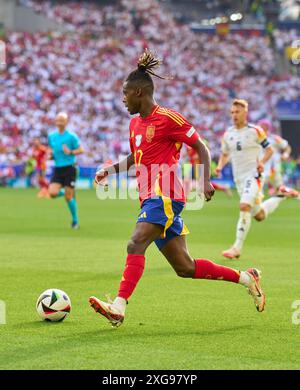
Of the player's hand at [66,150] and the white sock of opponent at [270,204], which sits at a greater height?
the player's hand at [66,150]

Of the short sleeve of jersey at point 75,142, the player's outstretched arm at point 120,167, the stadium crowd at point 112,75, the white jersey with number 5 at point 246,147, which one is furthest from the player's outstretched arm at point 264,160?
the stadium crowd at point 112,75

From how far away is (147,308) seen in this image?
9852mm

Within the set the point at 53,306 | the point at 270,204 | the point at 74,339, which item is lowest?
the point at 74,339

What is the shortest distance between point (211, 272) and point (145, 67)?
2047 mm

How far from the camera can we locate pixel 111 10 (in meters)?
54.8

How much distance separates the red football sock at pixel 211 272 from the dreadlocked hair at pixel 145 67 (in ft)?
5.89

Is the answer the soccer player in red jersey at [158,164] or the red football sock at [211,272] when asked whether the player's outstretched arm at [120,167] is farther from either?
the red football sock at [211,272]

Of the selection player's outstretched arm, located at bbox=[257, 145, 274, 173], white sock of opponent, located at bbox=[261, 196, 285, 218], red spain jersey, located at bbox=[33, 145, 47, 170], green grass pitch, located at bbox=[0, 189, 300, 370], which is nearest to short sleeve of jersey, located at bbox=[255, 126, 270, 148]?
player's outstretched arm, located at bbox=[257, 145, 274, 173]

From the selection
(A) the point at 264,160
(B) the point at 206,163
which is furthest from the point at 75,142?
(B) the point at 206,163

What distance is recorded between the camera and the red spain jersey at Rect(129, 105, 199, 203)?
28.7 ft

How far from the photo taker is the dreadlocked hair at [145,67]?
8789 millimetres

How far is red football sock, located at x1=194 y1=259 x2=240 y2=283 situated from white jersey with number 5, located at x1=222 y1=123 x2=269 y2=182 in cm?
627

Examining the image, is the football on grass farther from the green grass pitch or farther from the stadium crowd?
the stadium crowd

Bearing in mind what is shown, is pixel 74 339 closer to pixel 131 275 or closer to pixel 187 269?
pixel 131 275
